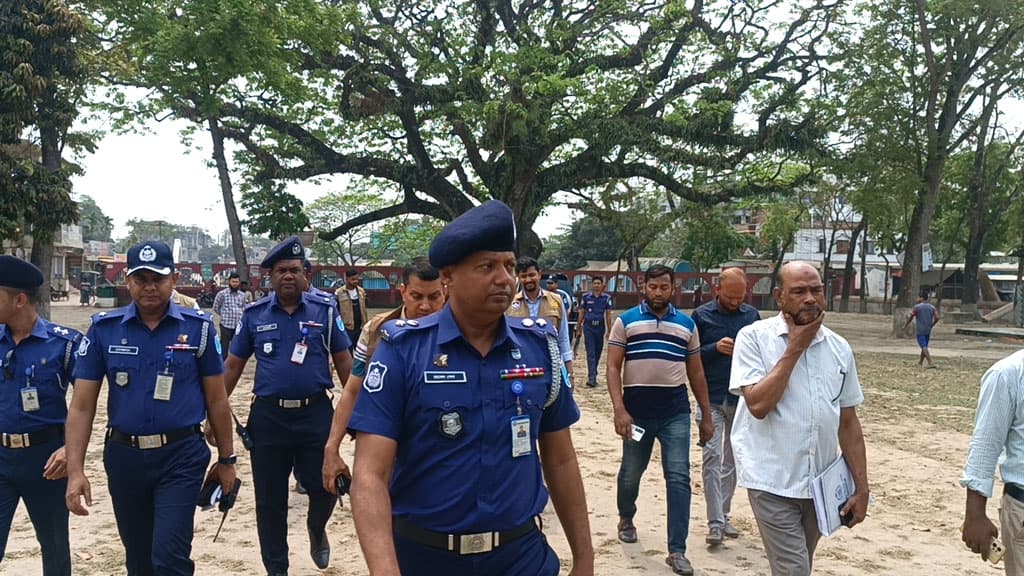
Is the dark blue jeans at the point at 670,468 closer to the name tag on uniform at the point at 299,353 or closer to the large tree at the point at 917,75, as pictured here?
the name tag on uniform at the point at 299,353

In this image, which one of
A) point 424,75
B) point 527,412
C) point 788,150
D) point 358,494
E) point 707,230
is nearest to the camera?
point 358,494

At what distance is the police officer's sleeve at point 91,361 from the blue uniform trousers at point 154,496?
13.6 inches

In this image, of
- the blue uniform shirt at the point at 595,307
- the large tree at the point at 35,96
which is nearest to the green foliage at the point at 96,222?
the large tree at the point at 35,96

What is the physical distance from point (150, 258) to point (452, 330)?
226 centimetres

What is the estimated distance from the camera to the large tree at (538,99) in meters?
20.3

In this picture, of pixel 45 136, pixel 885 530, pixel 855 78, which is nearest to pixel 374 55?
pixel 45 136

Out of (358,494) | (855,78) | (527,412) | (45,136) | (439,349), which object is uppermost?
(855,78)

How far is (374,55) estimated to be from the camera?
72.5 feet

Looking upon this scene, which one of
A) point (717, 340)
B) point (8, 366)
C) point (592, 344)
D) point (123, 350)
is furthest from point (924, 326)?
point (8, 366)

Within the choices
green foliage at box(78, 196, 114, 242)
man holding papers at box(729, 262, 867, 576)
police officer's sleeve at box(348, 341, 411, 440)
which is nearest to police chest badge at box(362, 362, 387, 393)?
police officer's sleeve at box(348, 341, 411, 440)

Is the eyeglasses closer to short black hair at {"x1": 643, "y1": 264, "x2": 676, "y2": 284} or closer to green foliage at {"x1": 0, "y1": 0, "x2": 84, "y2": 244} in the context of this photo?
short black hair at {"x1": 643, "y1": 264, "x2": 676, "y2": 284}

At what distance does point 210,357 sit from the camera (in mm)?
4176

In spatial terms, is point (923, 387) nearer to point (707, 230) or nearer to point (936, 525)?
point (936, 525)

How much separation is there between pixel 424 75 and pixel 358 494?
20153mm
